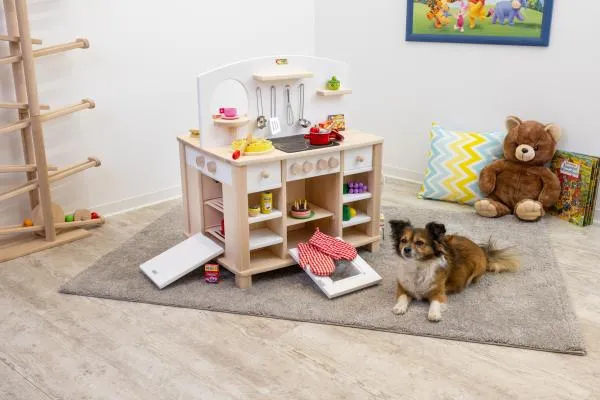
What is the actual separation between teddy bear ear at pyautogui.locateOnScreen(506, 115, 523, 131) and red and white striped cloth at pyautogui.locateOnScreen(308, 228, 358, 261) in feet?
4.37

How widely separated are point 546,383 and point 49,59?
269 cm

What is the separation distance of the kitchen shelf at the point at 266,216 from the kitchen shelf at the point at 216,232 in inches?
10.2

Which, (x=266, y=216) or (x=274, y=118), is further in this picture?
(x=274, y=118)

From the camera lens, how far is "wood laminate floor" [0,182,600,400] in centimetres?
213

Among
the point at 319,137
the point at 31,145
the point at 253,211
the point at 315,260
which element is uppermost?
the point at 319,137

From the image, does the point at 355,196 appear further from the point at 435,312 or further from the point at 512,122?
the point at 512,122

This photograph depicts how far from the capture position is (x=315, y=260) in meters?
2.83

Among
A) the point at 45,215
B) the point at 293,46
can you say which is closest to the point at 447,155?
the point at 293,46

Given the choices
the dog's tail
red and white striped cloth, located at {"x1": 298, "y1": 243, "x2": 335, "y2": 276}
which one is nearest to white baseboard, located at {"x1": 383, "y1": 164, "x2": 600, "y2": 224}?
the dog's tail

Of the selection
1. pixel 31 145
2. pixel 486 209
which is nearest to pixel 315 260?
pixel 486 209

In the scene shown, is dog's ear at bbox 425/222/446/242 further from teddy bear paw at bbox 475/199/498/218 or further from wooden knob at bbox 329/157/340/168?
teddy bear paw at bbox 475/199/498/218

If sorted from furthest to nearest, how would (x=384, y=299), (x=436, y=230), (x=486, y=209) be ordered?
(x=486, y=209), (x=384, y=299), (x=436, y=230)

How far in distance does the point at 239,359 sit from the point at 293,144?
3.34 ft

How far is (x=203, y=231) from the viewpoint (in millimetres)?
3105
